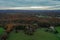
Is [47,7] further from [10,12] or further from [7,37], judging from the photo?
[7,37]

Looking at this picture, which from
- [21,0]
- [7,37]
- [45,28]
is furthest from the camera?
[21,0]

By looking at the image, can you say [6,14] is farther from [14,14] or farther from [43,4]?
[43,4]

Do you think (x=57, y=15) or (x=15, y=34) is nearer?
(x=15, y=34)

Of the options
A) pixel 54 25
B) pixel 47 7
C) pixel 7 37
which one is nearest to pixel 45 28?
pixel 54 25

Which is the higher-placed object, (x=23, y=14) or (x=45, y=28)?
(x=23, y=14)

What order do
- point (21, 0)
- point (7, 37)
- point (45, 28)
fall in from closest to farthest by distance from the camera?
point (7, 37)
point (45, 28)
point (21, 0)

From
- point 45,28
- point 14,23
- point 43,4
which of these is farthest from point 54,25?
point 14,23

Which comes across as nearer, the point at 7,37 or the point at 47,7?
the point at 7,37

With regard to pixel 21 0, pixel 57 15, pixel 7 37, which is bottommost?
pixel 7 37

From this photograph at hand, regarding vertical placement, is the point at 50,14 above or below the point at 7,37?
above
